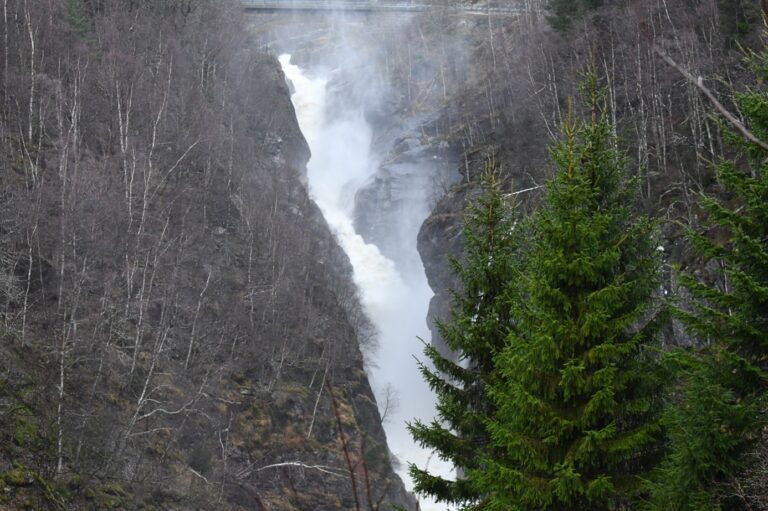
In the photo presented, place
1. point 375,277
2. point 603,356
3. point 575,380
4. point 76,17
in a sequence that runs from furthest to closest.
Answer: point 375,277 → point 76,17 → point 603,356 → point 575,380

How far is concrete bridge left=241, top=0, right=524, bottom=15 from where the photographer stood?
2564 inches

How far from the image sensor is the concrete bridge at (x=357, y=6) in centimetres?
6512

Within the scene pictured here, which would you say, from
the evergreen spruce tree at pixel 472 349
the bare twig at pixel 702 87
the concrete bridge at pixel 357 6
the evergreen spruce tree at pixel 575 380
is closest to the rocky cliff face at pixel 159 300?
the evergreen spruce tree at pixel 472 349

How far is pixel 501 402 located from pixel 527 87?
106ft

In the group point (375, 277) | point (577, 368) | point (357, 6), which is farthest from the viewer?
point (357, 6)

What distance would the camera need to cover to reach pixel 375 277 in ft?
164

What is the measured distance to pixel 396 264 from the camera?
51.6 metres

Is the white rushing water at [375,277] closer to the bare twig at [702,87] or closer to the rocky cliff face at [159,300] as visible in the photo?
the rocky cliff face at [159,300]

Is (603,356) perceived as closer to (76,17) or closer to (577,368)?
(577,368)

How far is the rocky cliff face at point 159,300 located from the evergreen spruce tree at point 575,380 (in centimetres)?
248

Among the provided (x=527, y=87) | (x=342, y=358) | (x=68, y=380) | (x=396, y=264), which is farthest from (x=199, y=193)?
(x=396, y=264)

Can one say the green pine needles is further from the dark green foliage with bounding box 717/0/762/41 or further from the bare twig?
the dark green foliage with bounding box 717/0/762/41

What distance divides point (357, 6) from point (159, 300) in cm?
5824

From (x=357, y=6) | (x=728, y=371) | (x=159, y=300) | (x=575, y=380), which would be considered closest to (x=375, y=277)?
(x=159, y=300)
